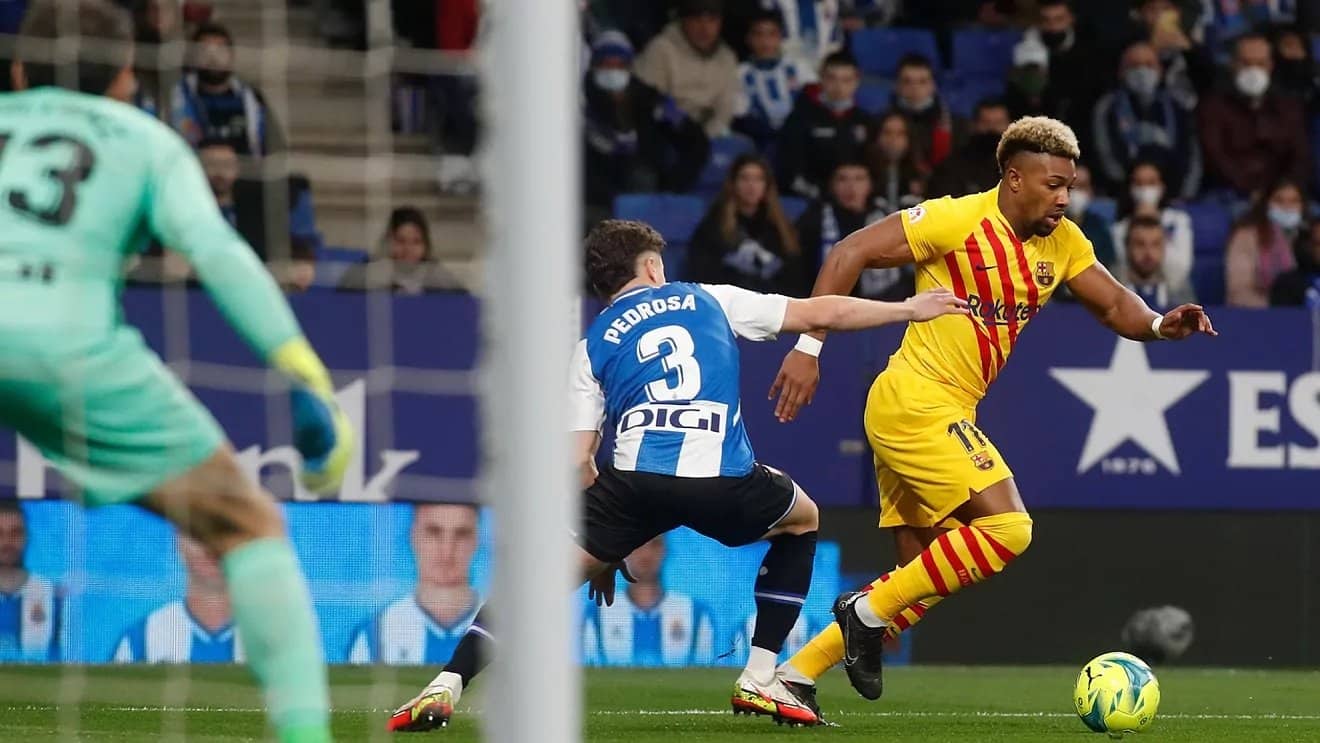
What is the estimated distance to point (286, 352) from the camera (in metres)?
4.20

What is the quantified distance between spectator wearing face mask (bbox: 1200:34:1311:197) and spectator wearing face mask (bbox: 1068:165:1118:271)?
3.57 feet

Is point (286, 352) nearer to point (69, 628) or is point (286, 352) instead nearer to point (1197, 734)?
point (1197, 734)

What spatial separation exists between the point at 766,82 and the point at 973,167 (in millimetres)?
1479

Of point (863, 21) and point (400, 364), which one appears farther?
point (863, 21)

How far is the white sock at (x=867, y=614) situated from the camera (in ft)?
22.5

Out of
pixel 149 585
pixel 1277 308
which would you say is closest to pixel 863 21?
pixel 1277 308

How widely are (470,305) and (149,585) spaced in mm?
1804

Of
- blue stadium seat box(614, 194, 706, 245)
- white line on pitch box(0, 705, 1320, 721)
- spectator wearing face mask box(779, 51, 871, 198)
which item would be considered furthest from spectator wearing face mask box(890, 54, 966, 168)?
white line on pitch box(0, 705, 1320, 721)

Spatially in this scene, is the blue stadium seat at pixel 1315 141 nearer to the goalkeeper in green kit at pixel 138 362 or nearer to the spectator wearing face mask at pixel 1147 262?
the spectator wearing face mask at pixel 1147 262

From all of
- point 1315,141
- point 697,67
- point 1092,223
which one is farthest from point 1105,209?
point 697,67

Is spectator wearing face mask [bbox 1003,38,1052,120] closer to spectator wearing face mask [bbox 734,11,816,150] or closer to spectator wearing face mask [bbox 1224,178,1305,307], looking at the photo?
spectator wearing face mask [bbox 734,11,816,150]

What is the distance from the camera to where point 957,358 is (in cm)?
715

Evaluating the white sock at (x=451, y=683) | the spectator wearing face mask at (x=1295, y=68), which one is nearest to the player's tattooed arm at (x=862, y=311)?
the white sock at (x=451, y=683)

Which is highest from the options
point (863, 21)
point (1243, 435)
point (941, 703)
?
point (863, 21)
